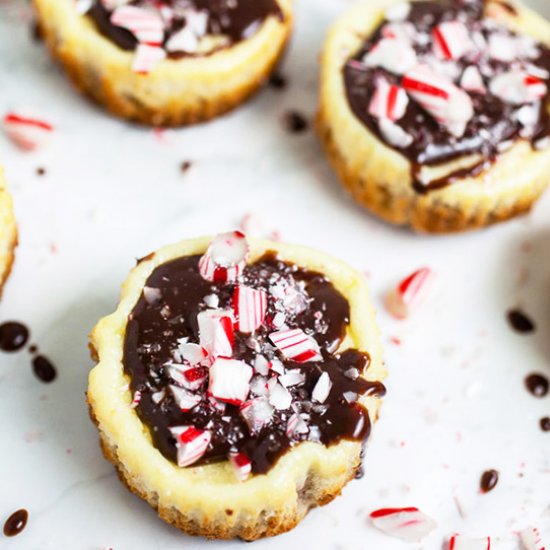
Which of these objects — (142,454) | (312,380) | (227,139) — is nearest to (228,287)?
(312,380)

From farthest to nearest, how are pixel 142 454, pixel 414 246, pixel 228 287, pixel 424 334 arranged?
pixel 414 246, pixel 424 334, pixel 228 287, pixel 142 454

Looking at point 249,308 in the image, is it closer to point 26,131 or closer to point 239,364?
point 239,364

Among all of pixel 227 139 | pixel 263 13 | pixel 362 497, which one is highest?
pixel 263 13

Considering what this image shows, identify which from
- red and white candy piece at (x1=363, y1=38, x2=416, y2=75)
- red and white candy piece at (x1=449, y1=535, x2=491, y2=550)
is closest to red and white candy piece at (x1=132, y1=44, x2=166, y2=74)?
red and white candy piece at (x1=363, y1=38, x2=416, y2=75)

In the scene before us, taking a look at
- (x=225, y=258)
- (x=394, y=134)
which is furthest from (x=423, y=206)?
(x=225, y=258)

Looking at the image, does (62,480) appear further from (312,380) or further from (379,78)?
(379,78)

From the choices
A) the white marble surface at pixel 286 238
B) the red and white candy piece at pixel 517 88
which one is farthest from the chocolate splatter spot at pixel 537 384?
the red and white candy piece at pixel 517 88

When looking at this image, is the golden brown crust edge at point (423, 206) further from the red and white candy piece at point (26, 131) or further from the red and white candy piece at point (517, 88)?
the red and white candy piece at point (26, 131)

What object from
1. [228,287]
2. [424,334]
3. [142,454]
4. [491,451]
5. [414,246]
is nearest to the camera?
[142,454]
